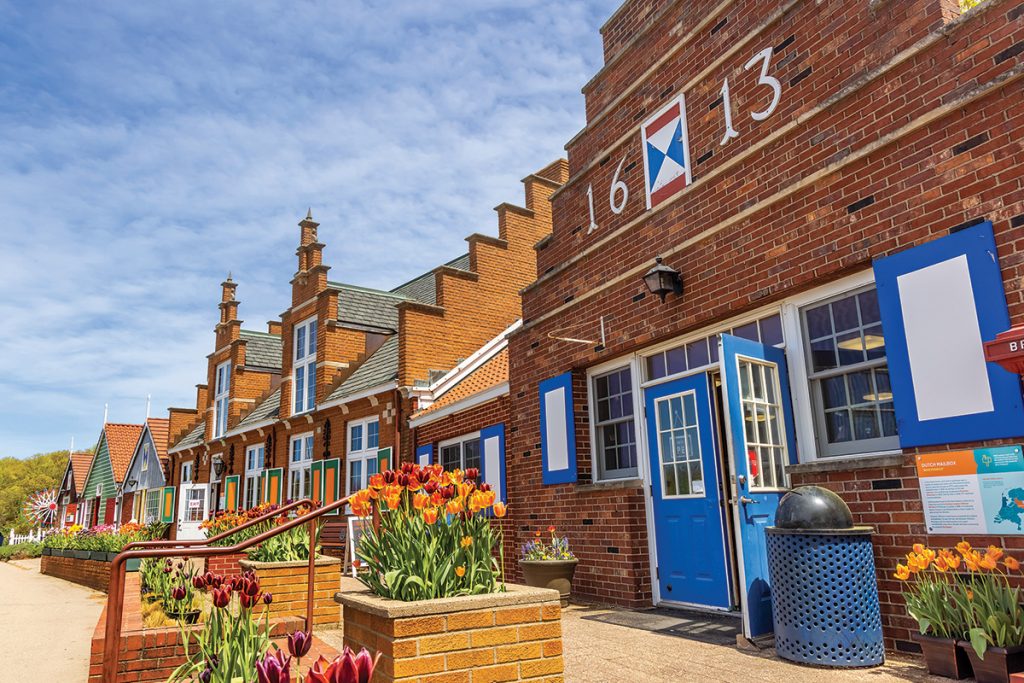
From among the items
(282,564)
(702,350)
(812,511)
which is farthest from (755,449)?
(282,564)

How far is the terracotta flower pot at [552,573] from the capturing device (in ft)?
25.4

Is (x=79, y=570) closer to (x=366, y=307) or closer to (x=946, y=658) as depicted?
(x=366, y=307)

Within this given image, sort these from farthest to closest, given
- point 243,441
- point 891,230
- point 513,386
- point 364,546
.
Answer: point 243,441 < point 513,386 < point 891,230 < point 364,546

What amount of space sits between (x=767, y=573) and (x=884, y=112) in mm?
3714

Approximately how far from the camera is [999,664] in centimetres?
385

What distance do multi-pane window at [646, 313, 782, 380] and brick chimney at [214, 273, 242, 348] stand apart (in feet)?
73.7

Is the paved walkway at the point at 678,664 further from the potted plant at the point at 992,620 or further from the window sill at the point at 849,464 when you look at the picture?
the window sill at the point at 849,464

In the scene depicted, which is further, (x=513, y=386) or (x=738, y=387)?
(x=513, y=386)

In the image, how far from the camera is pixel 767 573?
18.2 ft

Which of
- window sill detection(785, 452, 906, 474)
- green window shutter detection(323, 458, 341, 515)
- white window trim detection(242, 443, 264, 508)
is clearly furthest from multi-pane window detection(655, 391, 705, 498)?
white window trim detection(242, 443, 264, 508)

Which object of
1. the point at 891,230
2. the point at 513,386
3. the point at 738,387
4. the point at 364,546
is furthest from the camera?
the point at 513,386

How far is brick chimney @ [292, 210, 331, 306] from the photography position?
65.6ft

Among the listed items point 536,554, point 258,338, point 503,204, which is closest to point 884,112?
point 536,554

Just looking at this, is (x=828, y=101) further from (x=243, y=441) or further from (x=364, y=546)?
(x=243, y=441)
